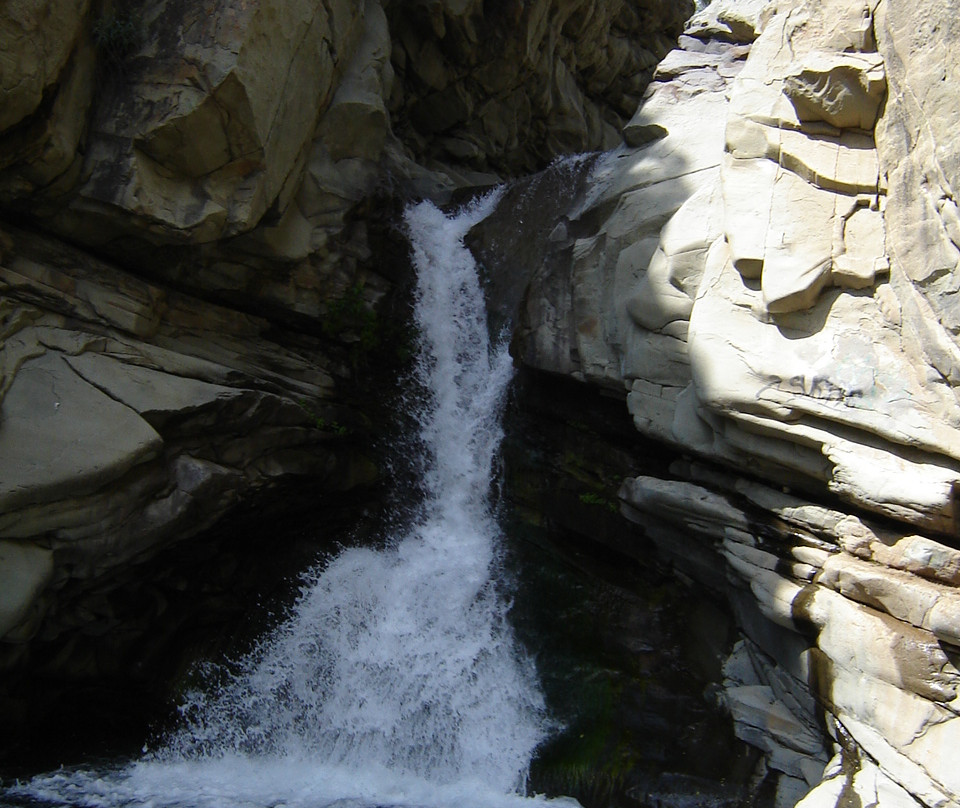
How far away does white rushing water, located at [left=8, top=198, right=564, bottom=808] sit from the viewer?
20.9 ft

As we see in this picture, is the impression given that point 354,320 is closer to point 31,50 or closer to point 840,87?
point 31,50

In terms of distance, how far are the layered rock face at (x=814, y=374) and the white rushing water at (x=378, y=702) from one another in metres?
1.93

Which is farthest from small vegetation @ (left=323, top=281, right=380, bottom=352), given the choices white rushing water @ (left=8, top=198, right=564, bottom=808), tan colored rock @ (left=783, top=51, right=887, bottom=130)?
tan colored rock @ (left=783, top=51, right=887, bottom=130)

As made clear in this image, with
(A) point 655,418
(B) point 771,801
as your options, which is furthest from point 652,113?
(B) point 771,801

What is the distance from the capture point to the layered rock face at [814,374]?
192 inches

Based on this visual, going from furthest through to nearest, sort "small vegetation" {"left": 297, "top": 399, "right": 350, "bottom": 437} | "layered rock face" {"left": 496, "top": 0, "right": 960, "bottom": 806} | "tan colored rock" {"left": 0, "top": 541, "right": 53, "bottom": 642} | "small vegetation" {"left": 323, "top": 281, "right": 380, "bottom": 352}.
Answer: "small vegetation" {"left": 323, "top": 281, "right": 380, "bottom": 352} → "small vegetation" {"left": 297, "top": 399, "right": 350, "bottom": 437} → "tan colored rock" {"left": 0, "top": 541, "right": 53, "bottom": 642} → "layered rock face" {"left": 496, "top": 0, "right": 960, "bottom": 806}

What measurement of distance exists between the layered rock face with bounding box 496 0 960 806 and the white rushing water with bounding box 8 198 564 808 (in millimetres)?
1930

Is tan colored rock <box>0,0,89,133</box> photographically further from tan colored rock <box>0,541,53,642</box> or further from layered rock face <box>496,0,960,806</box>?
layered rock face <box>496,0,960,806</box>

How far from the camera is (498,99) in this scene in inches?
587

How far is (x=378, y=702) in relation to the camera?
22.8ft

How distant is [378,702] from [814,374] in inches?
188

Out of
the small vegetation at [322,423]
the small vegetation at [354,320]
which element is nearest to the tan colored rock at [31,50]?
the small vegetation at [354,320]

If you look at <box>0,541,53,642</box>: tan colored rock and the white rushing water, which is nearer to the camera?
<box>0,541,53,642</box>: tan colored rock

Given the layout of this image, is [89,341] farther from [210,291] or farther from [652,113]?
[652,113]
